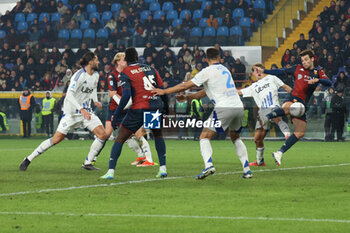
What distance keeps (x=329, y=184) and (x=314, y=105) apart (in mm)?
14705

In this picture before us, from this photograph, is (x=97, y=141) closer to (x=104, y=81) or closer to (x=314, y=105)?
(x=314, y=105)

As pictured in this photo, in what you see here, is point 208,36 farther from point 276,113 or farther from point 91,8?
point 276,113

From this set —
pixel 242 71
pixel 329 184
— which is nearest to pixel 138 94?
pixel 329 184

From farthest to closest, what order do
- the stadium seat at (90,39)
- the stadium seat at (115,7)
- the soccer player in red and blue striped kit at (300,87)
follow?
the stadium seat at (115,7)
the stadium seat at (90,39)
the soccer player in red and blue striped kit at (300,87)

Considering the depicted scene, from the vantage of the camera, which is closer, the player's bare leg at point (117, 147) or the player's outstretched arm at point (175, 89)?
the player's outstretched arm at point (175, 89)

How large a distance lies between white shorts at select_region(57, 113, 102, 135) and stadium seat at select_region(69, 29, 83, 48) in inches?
803

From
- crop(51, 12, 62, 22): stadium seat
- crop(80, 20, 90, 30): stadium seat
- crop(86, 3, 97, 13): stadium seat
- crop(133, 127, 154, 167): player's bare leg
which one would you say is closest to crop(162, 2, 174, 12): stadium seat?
crop(80, 20, 90, 30): stadium seat

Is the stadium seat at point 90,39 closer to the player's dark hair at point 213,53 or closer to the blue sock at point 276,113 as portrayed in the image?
the blue sock at point 276,113

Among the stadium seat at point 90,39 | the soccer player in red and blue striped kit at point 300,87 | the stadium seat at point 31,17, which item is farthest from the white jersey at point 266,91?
the stadium seat at point 31,17

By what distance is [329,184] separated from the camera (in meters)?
10.7

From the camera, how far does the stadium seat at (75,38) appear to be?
33406mm

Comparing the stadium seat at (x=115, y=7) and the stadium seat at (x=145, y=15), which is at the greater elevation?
the stadium seat at (x=115, y=7)

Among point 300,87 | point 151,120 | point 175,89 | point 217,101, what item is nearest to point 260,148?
point 300,87

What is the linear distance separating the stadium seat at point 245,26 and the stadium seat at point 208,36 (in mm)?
1228
